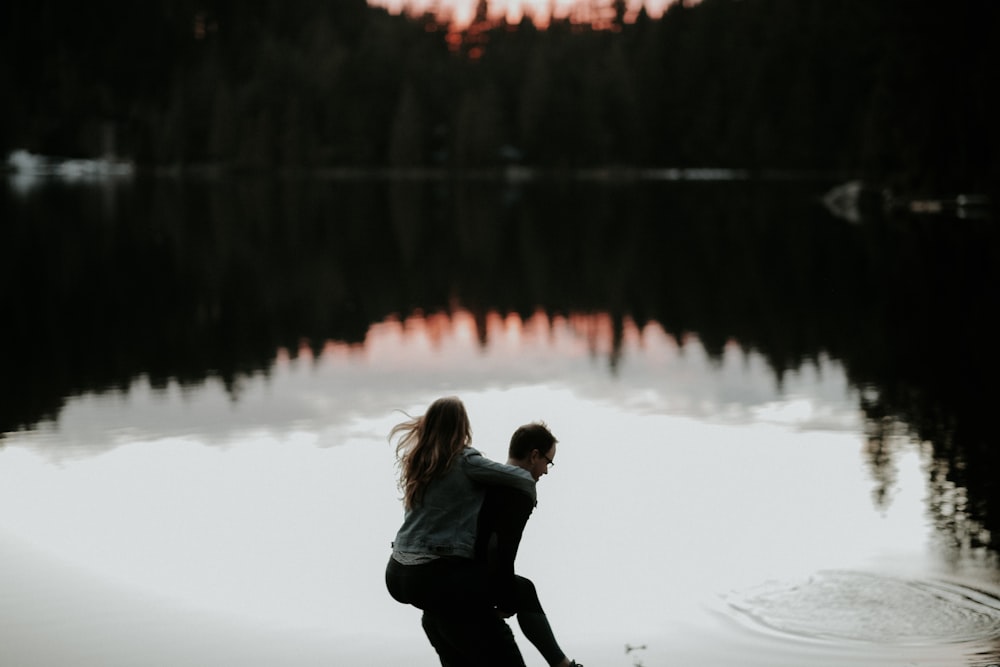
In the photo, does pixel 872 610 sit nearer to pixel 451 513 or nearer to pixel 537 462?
pixel 537 462

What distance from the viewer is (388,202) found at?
2704 inches

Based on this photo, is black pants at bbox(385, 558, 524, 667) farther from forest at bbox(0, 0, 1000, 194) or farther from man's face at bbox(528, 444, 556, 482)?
forest at bbox(0, 0, 1000, 194)

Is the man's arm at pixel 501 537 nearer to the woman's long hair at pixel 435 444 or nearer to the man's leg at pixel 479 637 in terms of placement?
the man's leg at pixel 479 637

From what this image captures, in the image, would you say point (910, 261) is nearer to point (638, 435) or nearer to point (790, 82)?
point (638, 435)

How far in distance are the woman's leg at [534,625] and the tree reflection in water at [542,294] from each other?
4.08 metres

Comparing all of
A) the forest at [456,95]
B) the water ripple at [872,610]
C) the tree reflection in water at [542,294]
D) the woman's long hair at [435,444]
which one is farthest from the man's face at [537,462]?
the forest at [456,95]

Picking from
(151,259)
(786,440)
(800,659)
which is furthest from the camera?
(151,259)

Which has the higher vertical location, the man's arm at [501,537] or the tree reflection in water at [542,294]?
the man's arm at [501,537]

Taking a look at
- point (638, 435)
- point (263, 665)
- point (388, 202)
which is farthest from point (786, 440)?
point (388, 202)

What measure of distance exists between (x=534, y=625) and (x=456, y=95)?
157345mm

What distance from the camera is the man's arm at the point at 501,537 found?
5938 millimetres

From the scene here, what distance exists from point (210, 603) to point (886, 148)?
179 ft

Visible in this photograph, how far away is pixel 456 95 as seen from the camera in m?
161

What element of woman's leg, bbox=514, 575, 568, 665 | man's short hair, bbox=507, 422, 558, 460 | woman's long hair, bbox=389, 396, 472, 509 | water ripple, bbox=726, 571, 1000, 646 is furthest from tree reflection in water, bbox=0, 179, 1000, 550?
woman's long hair, bbox=389, 396, 472, 509
